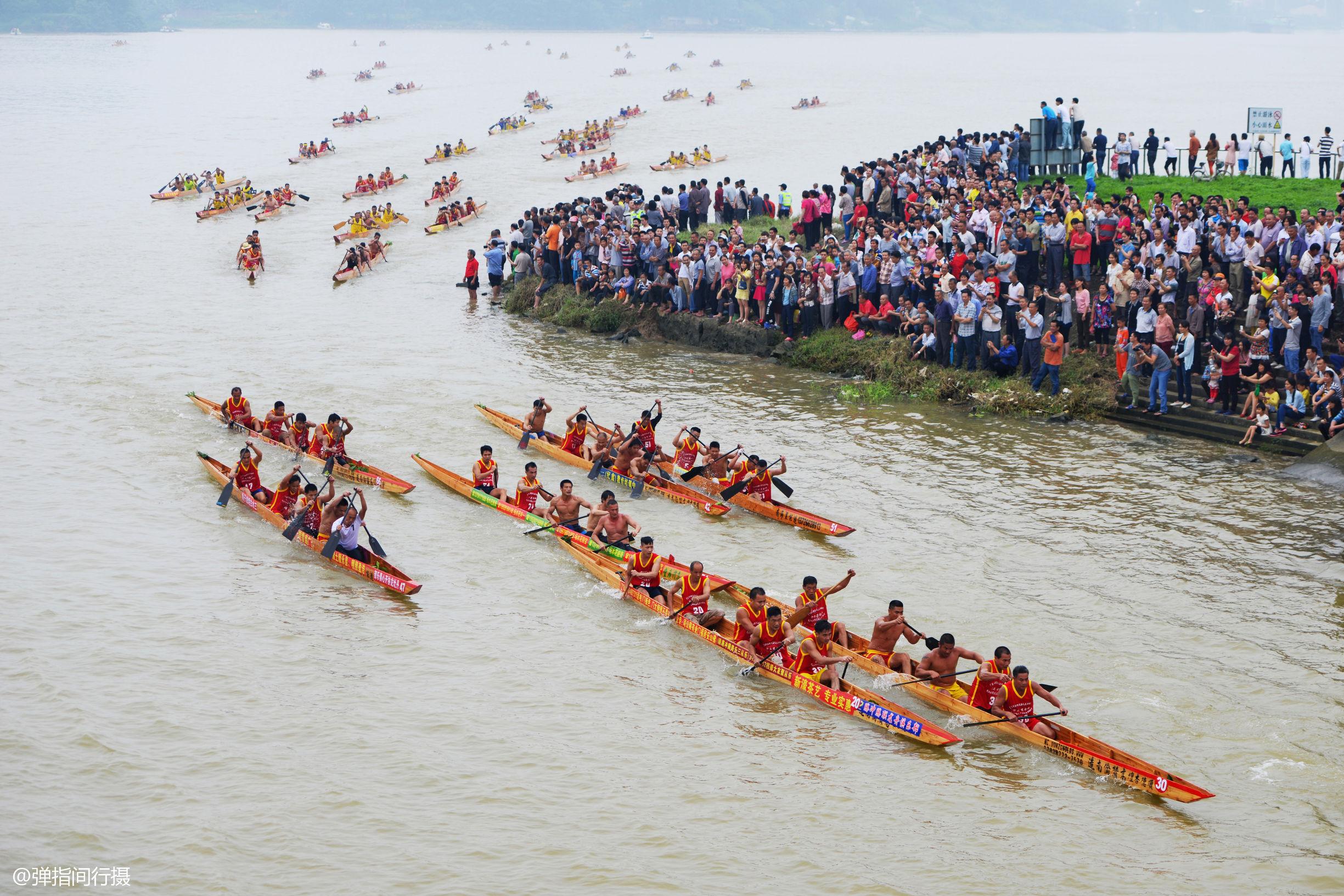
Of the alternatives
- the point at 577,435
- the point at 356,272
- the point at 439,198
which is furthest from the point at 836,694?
the point at 439,198

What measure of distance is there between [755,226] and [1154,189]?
11766 millimetres

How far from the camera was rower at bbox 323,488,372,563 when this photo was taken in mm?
20375

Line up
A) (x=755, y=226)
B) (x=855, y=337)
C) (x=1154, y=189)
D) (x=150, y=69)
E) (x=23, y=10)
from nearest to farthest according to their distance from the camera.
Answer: (x=855, y=337)
(x=1154, y=189)
(x=755, y=226)
(x=150, y=69)
(x=23, y=10)

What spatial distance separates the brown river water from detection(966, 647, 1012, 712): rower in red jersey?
0.56 m

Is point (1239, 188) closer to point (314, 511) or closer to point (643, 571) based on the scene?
point (643, 571)

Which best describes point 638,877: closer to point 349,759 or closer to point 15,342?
point 349,759

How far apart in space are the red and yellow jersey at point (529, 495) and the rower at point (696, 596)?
16.4 feet

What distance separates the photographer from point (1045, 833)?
1347 cm

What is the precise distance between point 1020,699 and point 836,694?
2296mm

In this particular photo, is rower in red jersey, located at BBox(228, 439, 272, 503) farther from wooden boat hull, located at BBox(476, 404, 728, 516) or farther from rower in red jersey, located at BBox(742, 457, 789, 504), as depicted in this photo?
rower in red jersey, located at BBox(742, 457, 789, 504)

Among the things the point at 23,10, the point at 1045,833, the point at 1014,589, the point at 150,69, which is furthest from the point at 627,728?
the point at 23,10

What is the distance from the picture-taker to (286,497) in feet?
74.0

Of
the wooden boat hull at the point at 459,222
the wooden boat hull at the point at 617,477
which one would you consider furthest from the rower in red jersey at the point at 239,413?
the wooden boat hull at the point at 459,222

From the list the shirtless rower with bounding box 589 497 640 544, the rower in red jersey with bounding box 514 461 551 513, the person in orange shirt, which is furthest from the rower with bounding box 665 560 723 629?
the person in orange shirt
